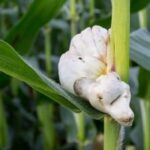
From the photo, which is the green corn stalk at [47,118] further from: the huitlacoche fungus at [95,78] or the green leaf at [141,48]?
the huitlacoche fungus at [95,78]

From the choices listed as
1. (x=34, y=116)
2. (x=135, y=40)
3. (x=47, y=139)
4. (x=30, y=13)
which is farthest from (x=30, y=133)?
(x=135, y=40)

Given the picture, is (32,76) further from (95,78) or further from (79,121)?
(79,121)

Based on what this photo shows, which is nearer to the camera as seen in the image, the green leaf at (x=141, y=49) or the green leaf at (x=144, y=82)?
the green leaf at (x=141, y=49)

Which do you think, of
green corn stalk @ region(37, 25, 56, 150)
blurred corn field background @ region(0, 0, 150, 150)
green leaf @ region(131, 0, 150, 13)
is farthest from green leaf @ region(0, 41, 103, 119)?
green corn stalk @ region(37, 25, 56, 150)

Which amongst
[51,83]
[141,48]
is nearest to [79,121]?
[141,48]

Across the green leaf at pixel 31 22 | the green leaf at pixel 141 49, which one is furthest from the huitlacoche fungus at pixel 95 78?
the green leaf at pixel 31 22

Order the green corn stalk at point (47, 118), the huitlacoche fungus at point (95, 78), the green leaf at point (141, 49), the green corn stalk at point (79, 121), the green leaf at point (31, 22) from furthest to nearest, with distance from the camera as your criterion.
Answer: the green corn stalk at point (47, 118) < the green corn stalk at point (79, 121) < the green leaf at point (31, 22) < the green leaf at point (141, 49) < the huitlacoche fungus at point (95, 78)

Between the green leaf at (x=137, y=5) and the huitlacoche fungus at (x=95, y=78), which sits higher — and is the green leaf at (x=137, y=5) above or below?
below
